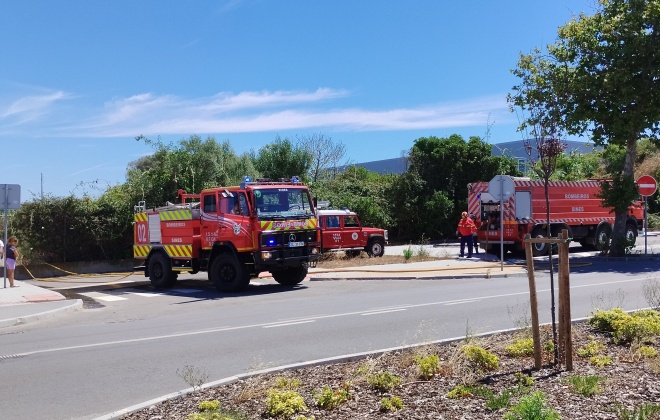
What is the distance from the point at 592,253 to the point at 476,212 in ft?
16.6

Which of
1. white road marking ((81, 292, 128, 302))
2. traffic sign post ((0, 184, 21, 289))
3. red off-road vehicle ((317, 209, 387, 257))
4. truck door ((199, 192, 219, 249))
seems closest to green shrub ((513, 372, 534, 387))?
truck door ((199, 192, 219, 249))

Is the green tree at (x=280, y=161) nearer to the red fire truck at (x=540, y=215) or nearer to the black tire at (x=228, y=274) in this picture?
the red fire truck at (x=540, y=215)

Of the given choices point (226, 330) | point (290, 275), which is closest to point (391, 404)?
point (226, 330)

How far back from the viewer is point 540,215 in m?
25.9

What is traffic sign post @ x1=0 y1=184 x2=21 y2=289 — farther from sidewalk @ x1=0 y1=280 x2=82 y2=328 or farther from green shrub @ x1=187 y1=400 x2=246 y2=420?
green shrub @ x1=187 y1=400 x2=246 y2=420

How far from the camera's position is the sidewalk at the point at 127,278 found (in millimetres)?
15133

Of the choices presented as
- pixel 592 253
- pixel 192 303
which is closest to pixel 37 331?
pixel 192 303

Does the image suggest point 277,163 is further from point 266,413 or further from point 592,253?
point 266,413

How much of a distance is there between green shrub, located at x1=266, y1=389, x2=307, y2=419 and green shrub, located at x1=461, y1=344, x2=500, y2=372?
2023 mm

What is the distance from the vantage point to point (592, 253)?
27.4 meters

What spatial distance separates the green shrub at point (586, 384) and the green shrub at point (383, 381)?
59.4 inches

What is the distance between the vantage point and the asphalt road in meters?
7.56

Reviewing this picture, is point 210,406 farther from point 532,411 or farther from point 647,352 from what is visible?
point 647,352

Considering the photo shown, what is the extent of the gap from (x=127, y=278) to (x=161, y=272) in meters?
4.21
